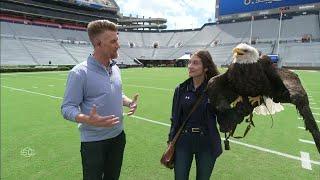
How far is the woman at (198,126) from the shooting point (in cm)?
376

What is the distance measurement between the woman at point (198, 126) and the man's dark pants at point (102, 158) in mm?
609

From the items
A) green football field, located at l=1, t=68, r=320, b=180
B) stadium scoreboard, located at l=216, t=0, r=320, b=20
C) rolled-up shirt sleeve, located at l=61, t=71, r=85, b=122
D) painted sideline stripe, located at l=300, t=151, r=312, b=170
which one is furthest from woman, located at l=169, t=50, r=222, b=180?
stadium scoreboard, located at l=216, t=0, r=320, b=20

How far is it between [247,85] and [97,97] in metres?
1.32

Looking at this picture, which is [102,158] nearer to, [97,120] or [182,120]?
[97,120]

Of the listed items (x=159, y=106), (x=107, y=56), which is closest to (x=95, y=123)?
(x=107, y=56)

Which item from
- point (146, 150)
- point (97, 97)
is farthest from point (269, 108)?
point (146, 150)

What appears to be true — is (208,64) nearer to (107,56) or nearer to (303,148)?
(107,56)

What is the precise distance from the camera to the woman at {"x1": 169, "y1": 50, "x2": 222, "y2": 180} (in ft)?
12.3

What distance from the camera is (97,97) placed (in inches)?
134

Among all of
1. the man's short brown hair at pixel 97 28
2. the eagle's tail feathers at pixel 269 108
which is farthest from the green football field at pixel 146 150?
the man's short brown hair at pixel 97 28

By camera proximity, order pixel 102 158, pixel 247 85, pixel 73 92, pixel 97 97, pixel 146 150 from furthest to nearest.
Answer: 1. pixel 146 150
2. pixel 102 158
3. pixel 97 97
4. pixel 73 92
5. pixel 247 85

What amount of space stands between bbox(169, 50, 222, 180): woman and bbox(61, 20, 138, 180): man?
65 cm

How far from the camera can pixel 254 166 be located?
584 centimetres

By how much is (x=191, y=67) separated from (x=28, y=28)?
64.8 meters
